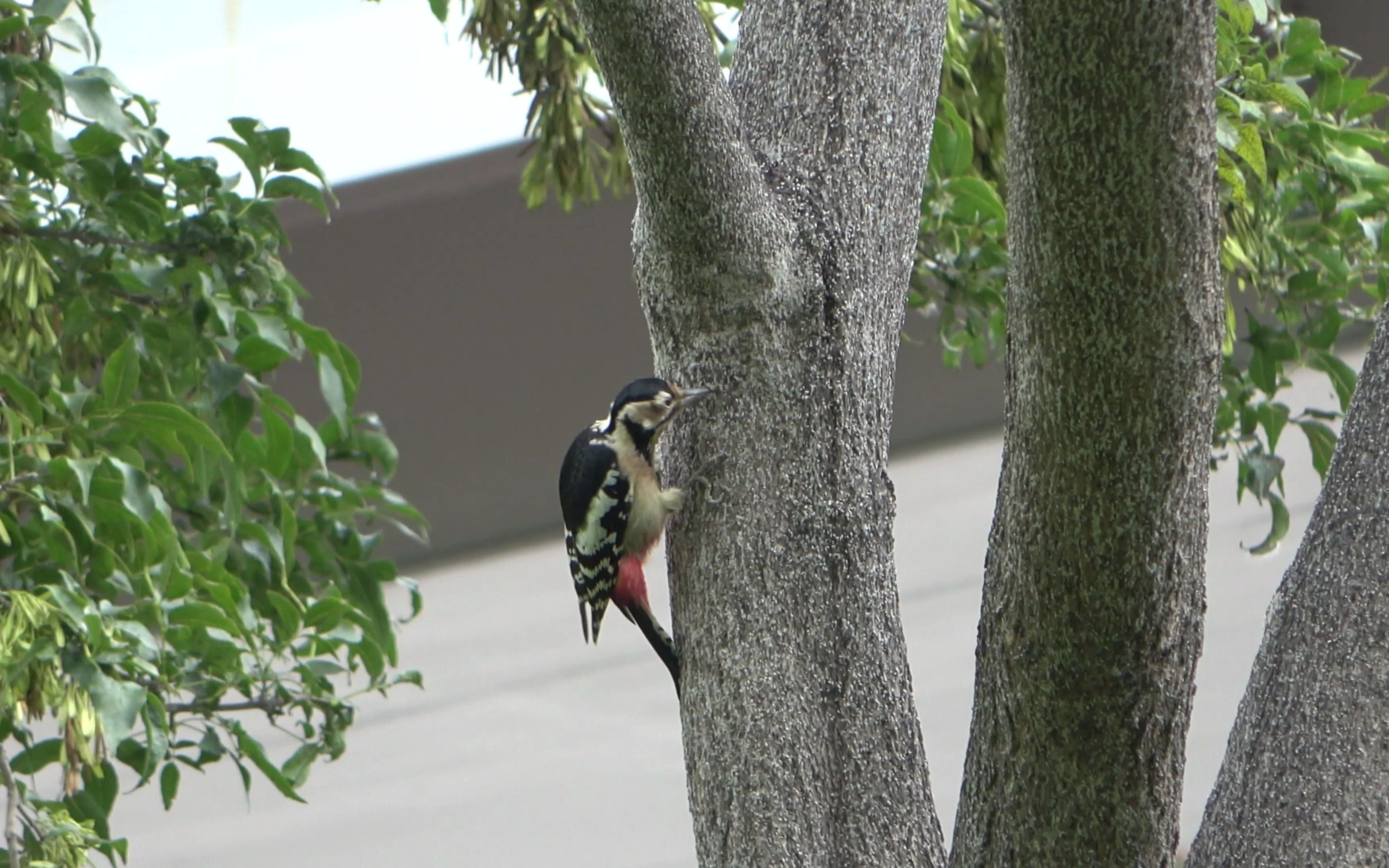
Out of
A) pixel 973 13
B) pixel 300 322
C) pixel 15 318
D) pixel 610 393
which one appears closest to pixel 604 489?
pixel 300 322

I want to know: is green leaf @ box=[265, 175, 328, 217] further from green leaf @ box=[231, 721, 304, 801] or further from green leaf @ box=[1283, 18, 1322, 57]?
green leaf @ box=[1283, 18, 1322, 57]

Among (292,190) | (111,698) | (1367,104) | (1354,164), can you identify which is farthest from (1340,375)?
(111,698)

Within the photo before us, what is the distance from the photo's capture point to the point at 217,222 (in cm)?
254

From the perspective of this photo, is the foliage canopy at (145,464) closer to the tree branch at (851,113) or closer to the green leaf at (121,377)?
the green leaf at (121,377)

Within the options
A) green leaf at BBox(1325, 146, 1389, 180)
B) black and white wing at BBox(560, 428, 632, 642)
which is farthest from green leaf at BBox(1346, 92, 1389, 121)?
black and white wing at BBox(560, 428, 632, 642)

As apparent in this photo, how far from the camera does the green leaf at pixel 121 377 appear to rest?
2295mm

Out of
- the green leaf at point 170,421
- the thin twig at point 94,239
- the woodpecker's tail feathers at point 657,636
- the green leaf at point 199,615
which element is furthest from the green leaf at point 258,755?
the thin twig at point 94,239

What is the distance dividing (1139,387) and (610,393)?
6.51 m

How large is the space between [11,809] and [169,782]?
44 cm

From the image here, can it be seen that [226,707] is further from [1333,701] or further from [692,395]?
[1333,701]

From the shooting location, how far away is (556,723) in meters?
7.98

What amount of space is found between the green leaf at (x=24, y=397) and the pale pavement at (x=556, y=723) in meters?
5.20

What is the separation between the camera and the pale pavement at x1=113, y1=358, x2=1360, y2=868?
7359 millimetres

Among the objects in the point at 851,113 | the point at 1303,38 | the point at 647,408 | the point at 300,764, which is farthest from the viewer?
the point at 1303,38
